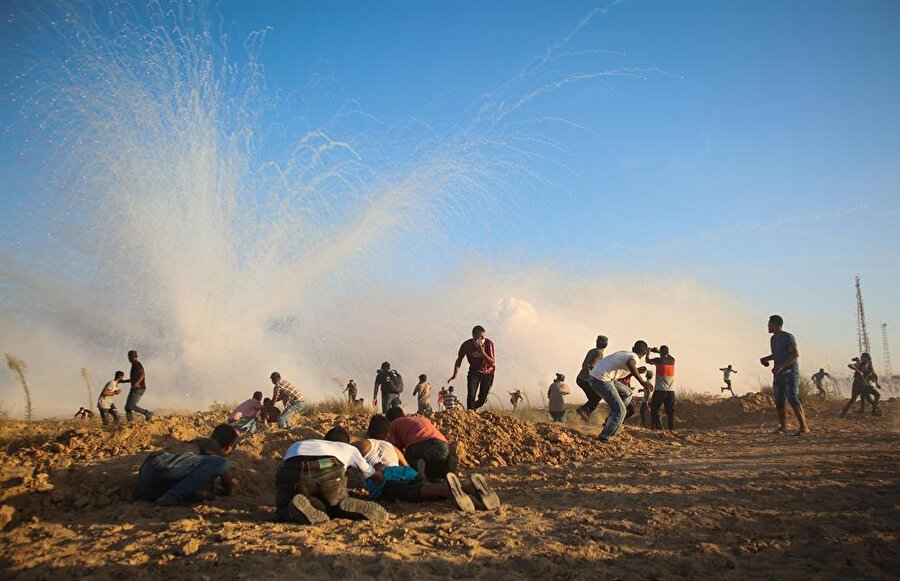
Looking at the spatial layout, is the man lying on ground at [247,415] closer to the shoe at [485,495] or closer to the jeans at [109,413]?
the jeans at [109,413]

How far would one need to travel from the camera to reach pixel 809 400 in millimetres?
19266

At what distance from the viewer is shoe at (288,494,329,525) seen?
195 inches

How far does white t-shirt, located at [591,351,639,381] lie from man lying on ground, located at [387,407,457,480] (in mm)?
3804

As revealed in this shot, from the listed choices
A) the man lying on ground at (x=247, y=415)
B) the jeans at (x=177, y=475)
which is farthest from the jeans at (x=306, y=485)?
the man lying on ground at (x=247, y=415)

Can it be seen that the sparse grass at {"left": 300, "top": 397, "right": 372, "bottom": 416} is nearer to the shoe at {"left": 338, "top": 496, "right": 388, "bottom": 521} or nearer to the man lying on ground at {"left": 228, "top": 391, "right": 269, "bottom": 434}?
the man lying on ground at {"left": 228, "top": 391, "right": 269, "bottom": 434}

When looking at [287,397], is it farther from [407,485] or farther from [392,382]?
[407,485]

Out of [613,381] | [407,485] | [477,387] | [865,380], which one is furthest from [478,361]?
[865,380]

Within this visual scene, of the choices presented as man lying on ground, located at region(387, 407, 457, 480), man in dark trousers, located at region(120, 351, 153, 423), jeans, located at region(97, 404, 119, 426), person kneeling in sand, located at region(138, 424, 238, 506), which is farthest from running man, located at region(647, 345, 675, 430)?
jeans, located at region(97, 404, 119, 426)

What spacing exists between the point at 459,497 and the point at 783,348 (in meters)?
7.74

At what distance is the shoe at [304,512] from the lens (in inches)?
195

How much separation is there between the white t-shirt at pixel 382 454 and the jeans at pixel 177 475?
5.51ft

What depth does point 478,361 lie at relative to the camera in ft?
35.7

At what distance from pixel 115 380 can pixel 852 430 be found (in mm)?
17603

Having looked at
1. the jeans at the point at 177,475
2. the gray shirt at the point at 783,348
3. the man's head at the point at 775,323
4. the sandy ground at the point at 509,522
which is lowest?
the sandy ground at the point at 509,522
